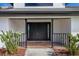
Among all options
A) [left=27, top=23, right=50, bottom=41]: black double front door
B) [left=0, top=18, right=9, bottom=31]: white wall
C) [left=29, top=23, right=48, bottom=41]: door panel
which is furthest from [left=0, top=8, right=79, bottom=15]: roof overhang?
[left=29, top=23, right=48, bottom=41]: door panel

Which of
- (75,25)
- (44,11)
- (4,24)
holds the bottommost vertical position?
(75,25)

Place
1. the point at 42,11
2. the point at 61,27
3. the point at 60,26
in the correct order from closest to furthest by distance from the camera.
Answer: the point at 42,11 < the point at 61,27 < the point at 60,26

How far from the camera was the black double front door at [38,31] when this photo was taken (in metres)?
17.7

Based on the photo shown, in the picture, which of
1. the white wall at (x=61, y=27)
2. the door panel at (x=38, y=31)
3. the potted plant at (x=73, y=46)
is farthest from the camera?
the door panel at (x=38, y=31)

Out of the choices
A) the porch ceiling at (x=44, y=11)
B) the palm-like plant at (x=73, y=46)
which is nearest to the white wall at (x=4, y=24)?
the porch ceiling at (x=44, y=11)

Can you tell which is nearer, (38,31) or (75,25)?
(75,25)

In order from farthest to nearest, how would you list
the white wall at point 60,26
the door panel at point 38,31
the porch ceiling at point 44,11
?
the door panel at point 38,31
the white wall at point 60,26
the porch ceiling at point 44,11

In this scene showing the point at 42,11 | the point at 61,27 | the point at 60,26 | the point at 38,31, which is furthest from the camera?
the point at 38,31

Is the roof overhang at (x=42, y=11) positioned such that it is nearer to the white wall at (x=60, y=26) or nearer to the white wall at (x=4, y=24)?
the white wall at (x=4, y=24)

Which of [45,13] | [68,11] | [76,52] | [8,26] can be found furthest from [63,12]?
[76,52]

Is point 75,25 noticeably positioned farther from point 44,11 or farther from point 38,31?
point 38,31

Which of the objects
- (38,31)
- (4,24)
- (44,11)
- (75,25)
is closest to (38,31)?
(38,31)

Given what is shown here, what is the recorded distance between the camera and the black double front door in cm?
1770

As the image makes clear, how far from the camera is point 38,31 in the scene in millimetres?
17984
